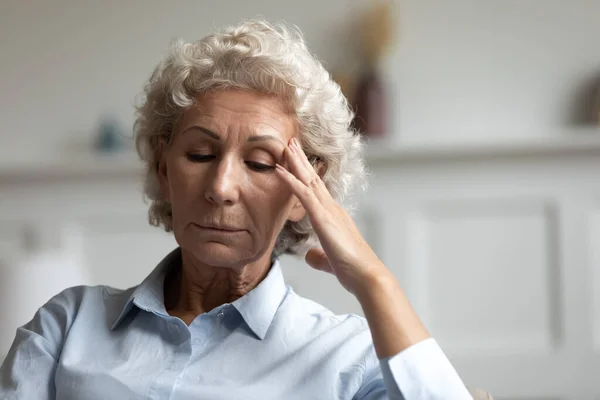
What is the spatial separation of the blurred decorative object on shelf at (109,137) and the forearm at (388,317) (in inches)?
84.2

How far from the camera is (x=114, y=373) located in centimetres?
134

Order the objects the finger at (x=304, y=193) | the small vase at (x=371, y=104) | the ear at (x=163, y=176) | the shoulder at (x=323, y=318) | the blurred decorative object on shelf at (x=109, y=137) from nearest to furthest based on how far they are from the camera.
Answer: the finger at (x=304, y=193) → the shoulder at (x=323, y=318) → the ear at (x=163, y=176) → the small vase at (x=371, y=104) → the blurred decorative object on shelf at (x=109, y=137)

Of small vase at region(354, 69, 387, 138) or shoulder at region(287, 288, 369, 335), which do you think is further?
small vase at region(354, 69, 387, 138)

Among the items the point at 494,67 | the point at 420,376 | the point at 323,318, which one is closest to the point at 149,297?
the point at 323,318

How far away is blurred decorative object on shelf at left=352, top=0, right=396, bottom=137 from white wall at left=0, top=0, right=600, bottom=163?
0.06 metres

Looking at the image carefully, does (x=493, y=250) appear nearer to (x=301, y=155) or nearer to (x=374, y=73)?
(x=374, y=73)

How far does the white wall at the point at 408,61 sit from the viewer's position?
3062 millimetres

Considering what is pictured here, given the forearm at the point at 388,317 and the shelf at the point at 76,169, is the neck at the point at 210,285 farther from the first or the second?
the shelf at the point at 76,169

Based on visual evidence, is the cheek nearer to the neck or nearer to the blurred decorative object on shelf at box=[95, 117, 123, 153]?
the neck

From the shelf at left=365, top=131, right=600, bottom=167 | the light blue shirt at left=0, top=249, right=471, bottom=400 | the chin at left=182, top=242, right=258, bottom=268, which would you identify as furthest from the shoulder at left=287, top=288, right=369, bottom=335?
the shelf at left=365, top=131, right=600, bottom=167

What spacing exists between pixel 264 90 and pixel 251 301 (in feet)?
1.28

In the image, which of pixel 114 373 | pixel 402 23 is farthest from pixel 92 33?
pixel 114 373

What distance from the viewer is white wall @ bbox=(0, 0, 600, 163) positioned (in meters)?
3.06

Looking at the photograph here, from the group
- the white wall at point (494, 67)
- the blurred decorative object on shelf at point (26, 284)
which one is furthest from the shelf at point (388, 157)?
the blurred decorative object on shelf at point (26, 284)
